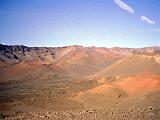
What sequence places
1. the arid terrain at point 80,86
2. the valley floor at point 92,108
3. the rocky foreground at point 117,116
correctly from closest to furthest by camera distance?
the rocky foreground at point 117,116
the valley floor at point 92,108
the arid terrain at point 80,86

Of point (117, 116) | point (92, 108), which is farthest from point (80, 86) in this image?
point (117, 116)

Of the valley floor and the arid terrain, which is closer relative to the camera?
the valley floor

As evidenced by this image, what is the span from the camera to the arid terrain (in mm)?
26766

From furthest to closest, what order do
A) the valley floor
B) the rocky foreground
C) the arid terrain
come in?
the arid terrain, the valley floor, the rocky foreground

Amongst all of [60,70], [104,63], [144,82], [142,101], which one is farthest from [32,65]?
[142,101]

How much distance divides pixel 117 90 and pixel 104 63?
8705 centimetres

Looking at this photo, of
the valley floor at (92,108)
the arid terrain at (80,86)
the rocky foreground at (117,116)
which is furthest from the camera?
the arid terrain at (80,86)

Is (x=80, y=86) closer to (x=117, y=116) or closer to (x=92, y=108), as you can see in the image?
(x=92, y=108)

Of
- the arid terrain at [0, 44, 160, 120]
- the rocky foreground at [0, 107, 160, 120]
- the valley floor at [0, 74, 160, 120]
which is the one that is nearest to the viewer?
the rocky foreground at [0, 107, 160, 120]

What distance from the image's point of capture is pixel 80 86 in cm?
6072

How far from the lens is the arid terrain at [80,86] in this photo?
2677 cm

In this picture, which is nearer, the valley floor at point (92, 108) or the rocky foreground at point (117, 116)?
the rocky foreground at point (117, 116)

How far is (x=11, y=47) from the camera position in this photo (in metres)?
149

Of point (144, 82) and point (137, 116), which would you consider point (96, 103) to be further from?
point (137, 116)
